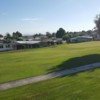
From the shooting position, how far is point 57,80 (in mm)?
19656

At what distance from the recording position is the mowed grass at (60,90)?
585 inches

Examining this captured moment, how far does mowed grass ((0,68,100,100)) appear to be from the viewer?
48.8ft

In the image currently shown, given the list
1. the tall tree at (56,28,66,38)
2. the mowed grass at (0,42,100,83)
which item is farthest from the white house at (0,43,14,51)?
the tall tree at (56,28,66,38)

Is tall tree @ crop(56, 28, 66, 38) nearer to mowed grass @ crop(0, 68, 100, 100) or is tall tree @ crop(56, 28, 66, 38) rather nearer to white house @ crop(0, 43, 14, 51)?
white house @ crop(0, 43, 14, 51)

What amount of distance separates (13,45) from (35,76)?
2438 inches

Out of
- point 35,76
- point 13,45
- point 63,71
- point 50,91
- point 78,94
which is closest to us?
point 78,94

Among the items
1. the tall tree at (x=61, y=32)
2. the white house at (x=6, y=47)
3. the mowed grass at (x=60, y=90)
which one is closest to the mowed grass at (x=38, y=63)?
the mowed grass at (x=60, y=90)

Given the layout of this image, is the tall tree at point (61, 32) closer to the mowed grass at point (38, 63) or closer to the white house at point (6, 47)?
the white house at point (6, 47)

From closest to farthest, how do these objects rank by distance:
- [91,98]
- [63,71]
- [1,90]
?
[91,98]
[1,90]
[63,71]

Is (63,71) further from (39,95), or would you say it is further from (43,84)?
(39,95)

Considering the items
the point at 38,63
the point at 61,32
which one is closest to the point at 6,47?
Result: the point at 38,63

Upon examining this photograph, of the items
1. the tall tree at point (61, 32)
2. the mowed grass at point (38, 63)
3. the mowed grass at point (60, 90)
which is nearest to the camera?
the mowed grass at point (60, 90)

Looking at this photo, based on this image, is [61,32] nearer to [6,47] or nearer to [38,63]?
[6,47]

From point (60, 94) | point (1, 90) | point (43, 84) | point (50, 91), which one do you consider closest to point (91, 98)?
point (60, 94)
